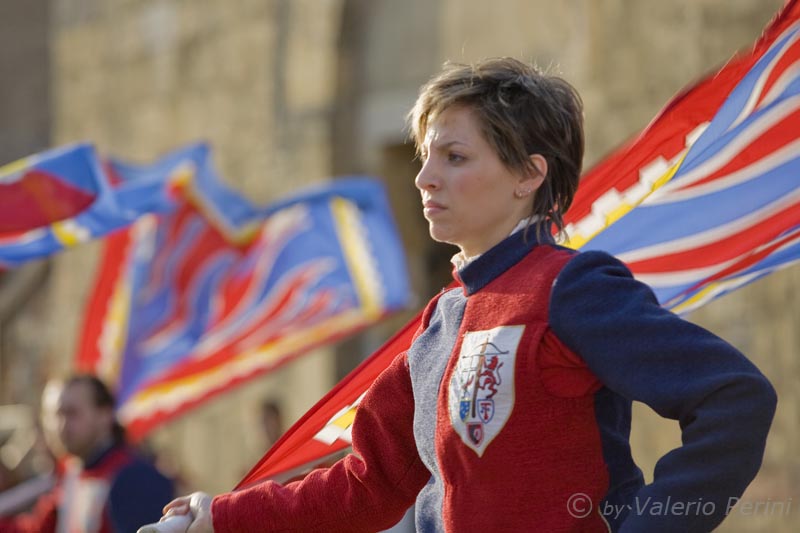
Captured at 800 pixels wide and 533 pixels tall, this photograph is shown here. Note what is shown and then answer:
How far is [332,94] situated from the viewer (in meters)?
9.38

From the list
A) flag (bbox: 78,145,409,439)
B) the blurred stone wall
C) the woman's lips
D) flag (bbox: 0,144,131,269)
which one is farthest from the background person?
the blurred stone wall

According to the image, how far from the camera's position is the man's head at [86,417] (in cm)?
466

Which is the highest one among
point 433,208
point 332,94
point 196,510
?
point 433,208

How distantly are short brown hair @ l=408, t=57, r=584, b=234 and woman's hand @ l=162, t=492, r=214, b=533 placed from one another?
696mm

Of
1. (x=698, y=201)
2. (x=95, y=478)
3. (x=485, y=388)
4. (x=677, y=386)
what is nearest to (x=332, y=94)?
(x=95, y=478)

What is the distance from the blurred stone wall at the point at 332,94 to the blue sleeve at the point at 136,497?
118 inches

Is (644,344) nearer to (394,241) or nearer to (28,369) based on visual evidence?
(394,241)

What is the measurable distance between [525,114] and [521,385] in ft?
1.35

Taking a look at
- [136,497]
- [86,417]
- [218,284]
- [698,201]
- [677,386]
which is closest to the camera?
[677,386]

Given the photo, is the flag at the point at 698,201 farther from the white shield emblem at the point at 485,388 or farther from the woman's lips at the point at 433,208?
the white shield emblem at the point at 485,388

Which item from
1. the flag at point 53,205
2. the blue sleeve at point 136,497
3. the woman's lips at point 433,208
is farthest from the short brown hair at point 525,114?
the flag at point 53,205

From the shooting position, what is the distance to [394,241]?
22.3ft

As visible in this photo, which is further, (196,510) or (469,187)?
(196,510)

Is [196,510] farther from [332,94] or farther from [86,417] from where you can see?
[332,94]
